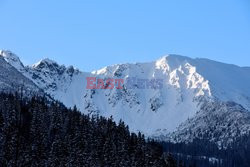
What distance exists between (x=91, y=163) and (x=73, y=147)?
25.2 feet

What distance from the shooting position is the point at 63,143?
131m

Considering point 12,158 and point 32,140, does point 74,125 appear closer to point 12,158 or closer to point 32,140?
point 32,140

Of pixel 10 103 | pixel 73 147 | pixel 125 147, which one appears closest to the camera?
pixel 73 147

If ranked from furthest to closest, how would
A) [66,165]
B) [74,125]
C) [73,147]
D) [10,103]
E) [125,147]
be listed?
[10,103] → [74,125] → [125,147] → [73,147] → [66,165]

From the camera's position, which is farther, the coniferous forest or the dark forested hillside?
the dark forested hillside

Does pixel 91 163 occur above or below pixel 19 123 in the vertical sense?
below

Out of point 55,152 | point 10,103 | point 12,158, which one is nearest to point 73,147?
point 55,152

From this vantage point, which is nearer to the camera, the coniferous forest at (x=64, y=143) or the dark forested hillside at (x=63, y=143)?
the coniferous forest at (x=64, y=143)

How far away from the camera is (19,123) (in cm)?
15200

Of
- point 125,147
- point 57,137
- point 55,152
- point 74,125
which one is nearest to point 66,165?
point 55,152

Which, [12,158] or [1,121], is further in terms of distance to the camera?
[1,121]

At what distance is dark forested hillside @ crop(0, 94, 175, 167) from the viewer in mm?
123269

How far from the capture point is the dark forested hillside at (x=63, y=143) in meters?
123

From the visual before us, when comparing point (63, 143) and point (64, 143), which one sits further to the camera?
point (63, 143)
